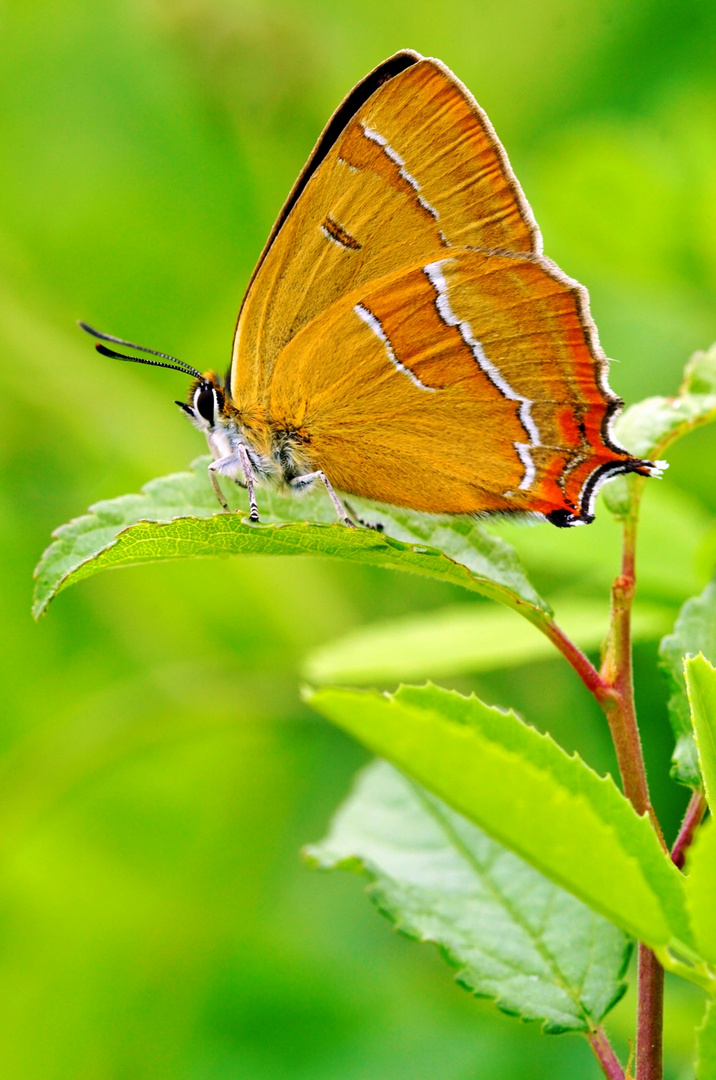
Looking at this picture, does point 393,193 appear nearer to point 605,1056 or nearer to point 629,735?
point 629,735

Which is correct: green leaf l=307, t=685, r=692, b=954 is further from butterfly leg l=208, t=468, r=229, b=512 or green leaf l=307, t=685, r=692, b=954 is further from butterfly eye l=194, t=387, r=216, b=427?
butterfly eye l=194, t=387, r=216, b=427

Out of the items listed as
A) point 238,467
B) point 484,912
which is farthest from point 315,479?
point 484,912

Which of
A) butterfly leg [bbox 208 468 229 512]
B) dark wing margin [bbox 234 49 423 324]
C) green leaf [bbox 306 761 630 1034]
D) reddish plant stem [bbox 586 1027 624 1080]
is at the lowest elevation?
reddish plant stem [bbox 586 1027 624 1080]

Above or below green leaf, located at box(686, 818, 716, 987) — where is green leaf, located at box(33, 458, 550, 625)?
above

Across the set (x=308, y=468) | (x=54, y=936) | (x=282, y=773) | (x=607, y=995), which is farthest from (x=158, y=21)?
(x=607, y=995)

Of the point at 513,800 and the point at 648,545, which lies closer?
the point at 513,800

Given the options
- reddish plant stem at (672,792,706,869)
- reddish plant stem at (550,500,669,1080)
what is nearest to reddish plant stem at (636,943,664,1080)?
reddish plant stem at (550,500,669,1080)

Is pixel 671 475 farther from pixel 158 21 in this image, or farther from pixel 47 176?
pixel 47 176
